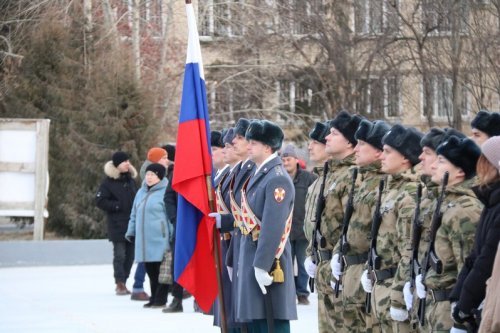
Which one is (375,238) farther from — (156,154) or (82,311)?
(156,154)

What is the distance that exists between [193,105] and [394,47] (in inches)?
498

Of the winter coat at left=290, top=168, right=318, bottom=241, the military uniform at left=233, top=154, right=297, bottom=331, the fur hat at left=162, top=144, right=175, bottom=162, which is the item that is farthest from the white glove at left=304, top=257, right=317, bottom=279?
the fur hat at left=162, top=144, right=175, bottom=162

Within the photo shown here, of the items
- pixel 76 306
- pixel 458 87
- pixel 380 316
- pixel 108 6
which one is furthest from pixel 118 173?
pixel 108 6

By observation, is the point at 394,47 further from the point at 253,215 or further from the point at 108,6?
the point at 253,215

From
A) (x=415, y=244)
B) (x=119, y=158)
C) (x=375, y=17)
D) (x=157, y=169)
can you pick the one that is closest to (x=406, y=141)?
(x=415, y=244)

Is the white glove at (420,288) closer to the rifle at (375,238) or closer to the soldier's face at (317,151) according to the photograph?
the rifle at (375,238)

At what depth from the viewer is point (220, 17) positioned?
99.2 ft

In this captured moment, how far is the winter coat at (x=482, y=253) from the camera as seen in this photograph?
6.39 meters

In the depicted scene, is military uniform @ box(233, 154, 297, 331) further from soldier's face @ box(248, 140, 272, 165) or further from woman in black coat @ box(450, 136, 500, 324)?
woman in black coat @ box(450, 136, 500, 324)

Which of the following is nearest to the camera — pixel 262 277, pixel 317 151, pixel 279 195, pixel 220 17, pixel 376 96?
pixel 262 277

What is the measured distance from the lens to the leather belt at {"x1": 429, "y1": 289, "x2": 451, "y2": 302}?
7160 mm

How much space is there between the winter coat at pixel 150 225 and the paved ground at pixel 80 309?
2.29ft

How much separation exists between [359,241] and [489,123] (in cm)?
162

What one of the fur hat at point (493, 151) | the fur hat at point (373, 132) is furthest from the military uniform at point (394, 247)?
the fur hat at point (493, 151)
